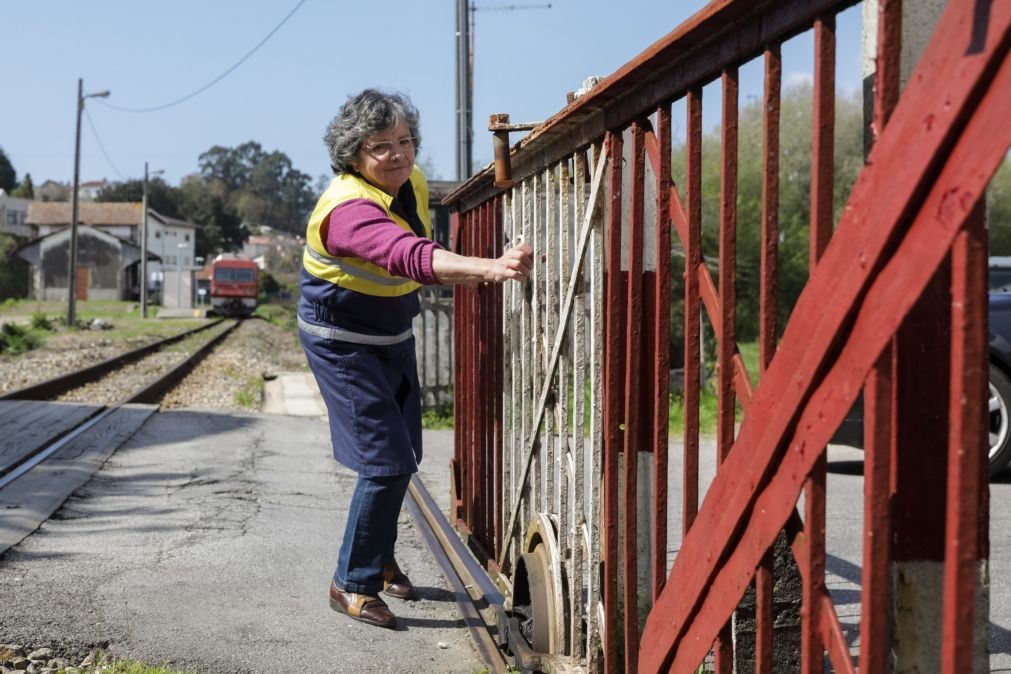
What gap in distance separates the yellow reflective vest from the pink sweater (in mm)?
57

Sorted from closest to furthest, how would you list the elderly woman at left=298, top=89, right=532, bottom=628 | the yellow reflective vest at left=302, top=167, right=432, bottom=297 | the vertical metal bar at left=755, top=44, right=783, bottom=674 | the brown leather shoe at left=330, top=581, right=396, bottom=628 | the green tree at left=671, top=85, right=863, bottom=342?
the vertical metal bar at left=755, top=44, right=783, bottom=674 < the yellow reflective vest at left=302, top=167, right=432, bottom=297 < the elderly woman at left=298, top=89, right=532, bottom=628 < the brown leather shoe at left=330, top=581, right=396, bottom=628 < the green tree at left=671, top=85, right=863, bottom=342

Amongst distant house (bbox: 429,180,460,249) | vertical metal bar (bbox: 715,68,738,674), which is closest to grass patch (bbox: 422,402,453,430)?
distant house (bbox: 429,180,460,249)

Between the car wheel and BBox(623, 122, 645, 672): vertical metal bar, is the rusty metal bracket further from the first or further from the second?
the car wheel

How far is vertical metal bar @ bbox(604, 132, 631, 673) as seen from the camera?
287 centimetres

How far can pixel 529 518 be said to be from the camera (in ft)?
13.3

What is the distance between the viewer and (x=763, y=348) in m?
2.00

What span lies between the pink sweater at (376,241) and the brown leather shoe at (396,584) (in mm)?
1334

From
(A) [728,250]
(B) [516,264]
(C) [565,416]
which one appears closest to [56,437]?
(C) [565,416]

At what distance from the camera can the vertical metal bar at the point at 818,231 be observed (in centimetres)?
176

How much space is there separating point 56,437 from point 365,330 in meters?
4.90

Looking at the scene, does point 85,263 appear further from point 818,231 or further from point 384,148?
point 818,231

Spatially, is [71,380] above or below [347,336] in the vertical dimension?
below

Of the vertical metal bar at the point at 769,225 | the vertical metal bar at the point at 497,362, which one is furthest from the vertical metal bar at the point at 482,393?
the vertical metal bar at the point at 769,225

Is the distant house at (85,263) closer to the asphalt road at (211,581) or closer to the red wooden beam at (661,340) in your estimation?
the asphalt road at (211,581)
